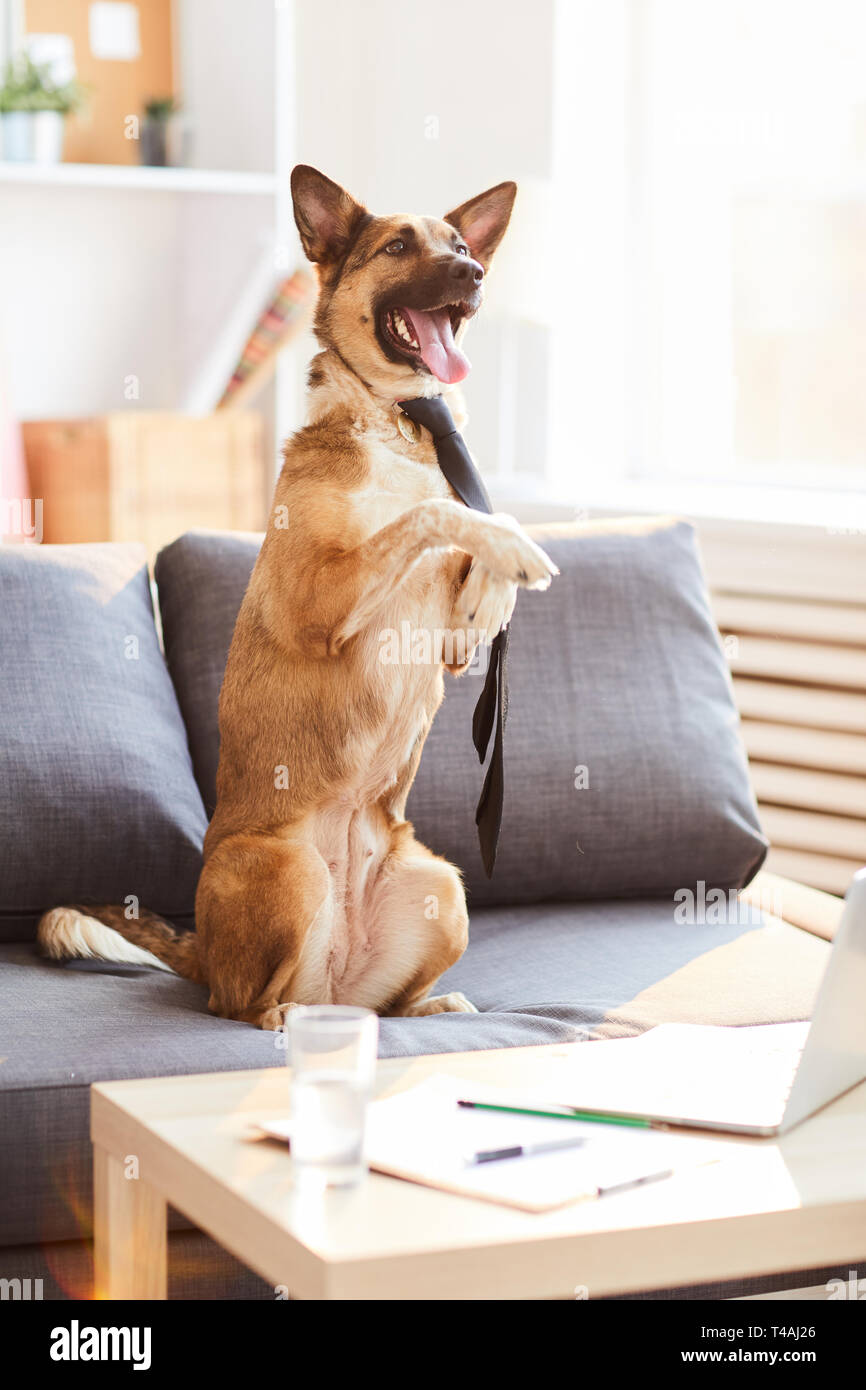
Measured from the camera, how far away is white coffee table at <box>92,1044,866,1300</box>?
98 cm

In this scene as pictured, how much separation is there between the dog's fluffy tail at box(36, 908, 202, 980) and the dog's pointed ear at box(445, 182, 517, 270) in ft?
2.94

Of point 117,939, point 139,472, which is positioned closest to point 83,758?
point 117,939

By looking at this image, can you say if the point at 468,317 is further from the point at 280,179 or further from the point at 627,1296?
the point at 280,179

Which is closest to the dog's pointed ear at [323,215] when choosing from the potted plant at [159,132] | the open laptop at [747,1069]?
the open laptop at [747,1069]

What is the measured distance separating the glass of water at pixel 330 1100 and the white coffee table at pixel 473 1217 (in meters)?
0.02

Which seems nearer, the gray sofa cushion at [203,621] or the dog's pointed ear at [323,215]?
the dog's pointed ear at [323,215]

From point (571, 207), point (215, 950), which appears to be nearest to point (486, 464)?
point (571, 207)

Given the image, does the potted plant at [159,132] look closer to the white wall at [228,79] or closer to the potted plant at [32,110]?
the white wall at [228,79]

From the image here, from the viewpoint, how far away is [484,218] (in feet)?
6.13

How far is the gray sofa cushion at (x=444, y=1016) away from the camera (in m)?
1.52

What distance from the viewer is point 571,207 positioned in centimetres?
378

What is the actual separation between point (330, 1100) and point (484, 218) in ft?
3.81
